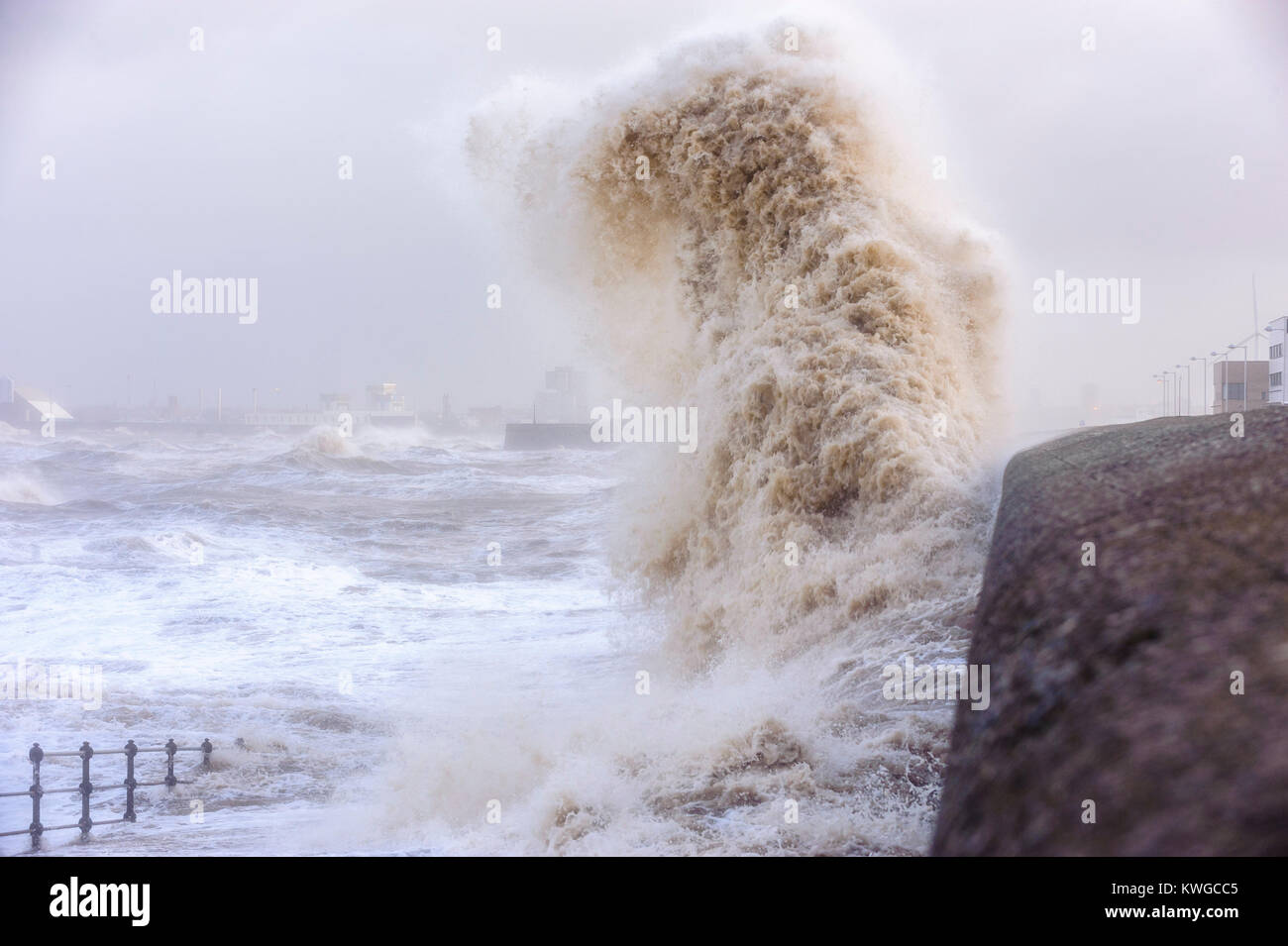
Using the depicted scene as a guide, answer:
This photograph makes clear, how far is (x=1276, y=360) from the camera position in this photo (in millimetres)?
29266

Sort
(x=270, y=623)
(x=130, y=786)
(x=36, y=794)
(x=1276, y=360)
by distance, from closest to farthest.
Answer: (x=36, y=794)
(x=130, y=786)
(x=270, y=623)
(x=1276, y=360)

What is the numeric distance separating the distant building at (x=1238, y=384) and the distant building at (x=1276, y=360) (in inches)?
47.6

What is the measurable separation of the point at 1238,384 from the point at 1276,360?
4.16m

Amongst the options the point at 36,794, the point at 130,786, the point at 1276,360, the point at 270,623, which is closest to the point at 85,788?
the point at 36,794

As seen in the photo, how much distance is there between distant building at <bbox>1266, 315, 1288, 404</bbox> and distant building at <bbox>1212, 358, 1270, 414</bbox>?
1.21 metres

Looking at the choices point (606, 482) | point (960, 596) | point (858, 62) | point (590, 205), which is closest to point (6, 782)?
point (960, 596)

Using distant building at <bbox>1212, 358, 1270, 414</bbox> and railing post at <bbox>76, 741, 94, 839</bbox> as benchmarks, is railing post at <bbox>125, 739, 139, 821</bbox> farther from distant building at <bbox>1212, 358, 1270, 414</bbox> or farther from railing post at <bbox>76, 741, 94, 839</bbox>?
distant building at <bbox>1212, 358, 1270, 414</bbox>

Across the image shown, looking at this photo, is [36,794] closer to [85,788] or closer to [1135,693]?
[85,788]

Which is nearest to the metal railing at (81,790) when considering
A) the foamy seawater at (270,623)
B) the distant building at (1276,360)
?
the foamy seawater at (270,623)

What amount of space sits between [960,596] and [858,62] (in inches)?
270

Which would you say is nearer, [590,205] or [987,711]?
[987,711]
